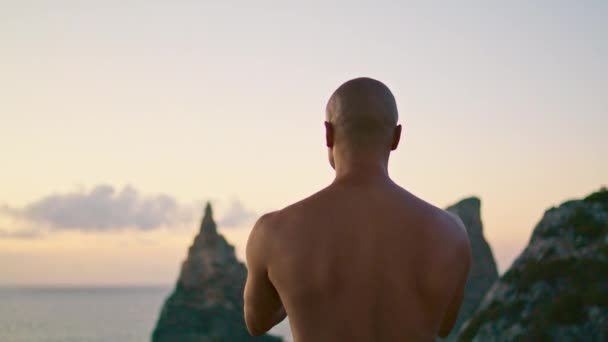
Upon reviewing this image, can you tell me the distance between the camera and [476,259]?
154m

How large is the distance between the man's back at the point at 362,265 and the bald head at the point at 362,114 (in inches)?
12.0

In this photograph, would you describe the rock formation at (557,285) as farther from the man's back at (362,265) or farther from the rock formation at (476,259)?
the rock formation at (476,259)

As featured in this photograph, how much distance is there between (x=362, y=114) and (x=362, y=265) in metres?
0.99

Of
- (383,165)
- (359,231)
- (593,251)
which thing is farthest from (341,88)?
(593,251)

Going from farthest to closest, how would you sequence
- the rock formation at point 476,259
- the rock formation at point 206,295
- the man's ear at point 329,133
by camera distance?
1. the rock formation at point 206,295
2. the rock formation at point 476,259
3. the man's ear at point 329,133

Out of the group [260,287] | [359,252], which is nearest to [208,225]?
[260,287]

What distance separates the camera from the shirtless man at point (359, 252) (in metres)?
5.69

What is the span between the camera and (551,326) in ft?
154

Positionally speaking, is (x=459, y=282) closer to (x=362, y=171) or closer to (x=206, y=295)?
(x=362, y=171)

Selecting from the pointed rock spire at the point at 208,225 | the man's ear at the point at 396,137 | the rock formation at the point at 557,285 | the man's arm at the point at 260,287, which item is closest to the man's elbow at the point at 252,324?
the man's arm at the point at 260,287

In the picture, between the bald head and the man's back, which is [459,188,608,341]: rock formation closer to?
the man's back

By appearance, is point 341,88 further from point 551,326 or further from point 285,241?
point 551,326

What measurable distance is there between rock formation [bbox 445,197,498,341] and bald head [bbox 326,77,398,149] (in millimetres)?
140496

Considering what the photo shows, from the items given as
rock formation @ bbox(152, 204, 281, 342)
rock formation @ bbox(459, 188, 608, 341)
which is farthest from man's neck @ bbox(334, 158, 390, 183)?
rock formation @ bbox(152, 204, 281, 342)
